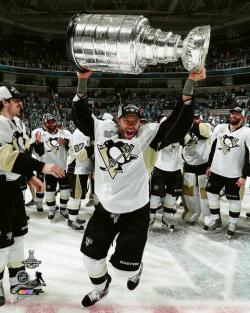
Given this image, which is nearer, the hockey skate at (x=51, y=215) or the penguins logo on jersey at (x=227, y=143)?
the penguins logo on jersey at (x=227, y=143)

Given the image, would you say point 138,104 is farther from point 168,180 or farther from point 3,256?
point 3,256

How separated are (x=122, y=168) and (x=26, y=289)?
139 centimetres

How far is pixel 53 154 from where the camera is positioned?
5.56 m

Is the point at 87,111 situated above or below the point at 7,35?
below

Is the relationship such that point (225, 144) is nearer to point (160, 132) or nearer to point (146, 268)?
point (146, 268)

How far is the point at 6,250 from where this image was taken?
292 cm

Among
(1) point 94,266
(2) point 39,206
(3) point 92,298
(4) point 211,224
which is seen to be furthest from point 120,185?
(2) point 39,206

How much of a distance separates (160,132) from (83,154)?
232 cm

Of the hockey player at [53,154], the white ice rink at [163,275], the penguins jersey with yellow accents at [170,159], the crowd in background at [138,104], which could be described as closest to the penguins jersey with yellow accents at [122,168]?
the white ice rink at [163,275]

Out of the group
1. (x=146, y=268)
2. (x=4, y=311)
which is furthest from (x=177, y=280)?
(x=4, y=311)

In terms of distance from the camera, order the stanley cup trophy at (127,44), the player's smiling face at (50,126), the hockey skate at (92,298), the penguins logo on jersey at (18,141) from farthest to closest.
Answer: the player's smiling face at (50,126)
the hockey skate at (92,298)
the penguins logo on jersey at (18,141)
the stanley cup trophy at (127,44)

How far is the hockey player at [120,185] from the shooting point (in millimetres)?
2838

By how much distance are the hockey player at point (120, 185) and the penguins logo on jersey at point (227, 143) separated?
7.29 feet

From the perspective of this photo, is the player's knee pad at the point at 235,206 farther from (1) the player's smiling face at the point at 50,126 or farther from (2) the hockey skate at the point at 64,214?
(1) the player's smiling face at the point at 50,126
